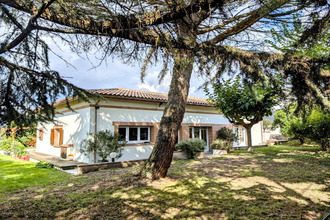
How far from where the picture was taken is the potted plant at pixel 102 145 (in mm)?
9805


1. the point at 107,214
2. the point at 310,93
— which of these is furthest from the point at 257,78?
the point at 107,214

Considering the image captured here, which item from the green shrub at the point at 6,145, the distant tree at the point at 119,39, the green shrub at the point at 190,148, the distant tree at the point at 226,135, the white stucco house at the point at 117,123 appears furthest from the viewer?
the distant tree at the point at 226,135

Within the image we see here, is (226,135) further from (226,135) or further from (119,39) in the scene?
(119,39)

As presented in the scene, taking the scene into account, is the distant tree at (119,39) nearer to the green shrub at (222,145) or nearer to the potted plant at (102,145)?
the potted plant at (102,145)

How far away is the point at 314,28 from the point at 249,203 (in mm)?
3843

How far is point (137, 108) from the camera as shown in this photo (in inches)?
478

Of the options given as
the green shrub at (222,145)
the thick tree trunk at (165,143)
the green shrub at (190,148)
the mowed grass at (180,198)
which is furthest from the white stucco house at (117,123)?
the thick tree trunk at (165,143)

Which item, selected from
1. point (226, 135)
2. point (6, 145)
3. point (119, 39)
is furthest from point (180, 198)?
point (6, 145)

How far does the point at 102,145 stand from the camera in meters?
9.88

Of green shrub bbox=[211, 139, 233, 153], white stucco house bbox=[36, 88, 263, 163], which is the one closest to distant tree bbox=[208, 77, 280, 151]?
green shrub bbox=[211, 139, 233, 153]

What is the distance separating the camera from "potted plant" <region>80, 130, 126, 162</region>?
386 inches

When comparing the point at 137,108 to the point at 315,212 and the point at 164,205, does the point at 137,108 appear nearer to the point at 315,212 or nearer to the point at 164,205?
the point at 164,205

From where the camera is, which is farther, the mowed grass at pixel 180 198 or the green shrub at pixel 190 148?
the green shrub at pixel 190 148

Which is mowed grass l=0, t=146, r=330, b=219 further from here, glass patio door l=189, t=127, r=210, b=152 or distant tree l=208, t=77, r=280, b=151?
glass patio door l=189, t=127, r=210, b=152
